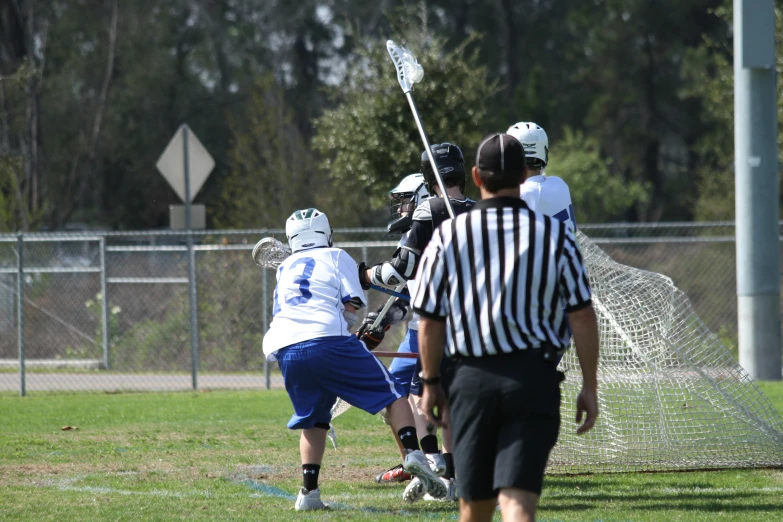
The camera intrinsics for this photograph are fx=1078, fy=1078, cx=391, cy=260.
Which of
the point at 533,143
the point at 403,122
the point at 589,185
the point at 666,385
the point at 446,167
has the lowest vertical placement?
the point at 666,385

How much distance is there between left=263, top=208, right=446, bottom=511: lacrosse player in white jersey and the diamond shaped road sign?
766 cm

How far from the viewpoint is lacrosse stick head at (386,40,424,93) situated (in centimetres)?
686

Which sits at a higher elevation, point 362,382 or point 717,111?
point 717,111

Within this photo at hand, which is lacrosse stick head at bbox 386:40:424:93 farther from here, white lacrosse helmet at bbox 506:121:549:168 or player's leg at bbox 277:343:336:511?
player's leg at bbox 277:343:336:511

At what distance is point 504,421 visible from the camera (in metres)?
3.98

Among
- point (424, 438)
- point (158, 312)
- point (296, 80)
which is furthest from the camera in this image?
point (296, 80)

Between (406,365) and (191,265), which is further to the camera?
(191,265)

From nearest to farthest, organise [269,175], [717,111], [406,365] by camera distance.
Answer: [406,365] < [269,175] < [717,111]

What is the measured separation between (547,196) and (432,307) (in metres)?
2.11

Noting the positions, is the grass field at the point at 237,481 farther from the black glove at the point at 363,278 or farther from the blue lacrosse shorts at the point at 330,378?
the black glove at the point at 363,278

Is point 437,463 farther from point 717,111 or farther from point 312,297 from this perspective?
point 717,111

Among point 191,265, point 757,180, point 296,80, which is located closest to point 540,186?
point 757,180

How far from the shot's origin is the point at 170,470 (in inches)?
308

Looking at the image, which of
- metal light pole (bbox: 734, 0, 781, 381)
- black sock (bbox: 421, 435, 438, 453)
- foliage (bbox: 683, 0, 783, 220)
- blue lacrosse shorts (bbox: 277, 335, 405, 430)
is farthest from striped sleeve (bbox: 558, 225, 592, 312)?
foliage (bbox: 683, 0, 783, 220)
